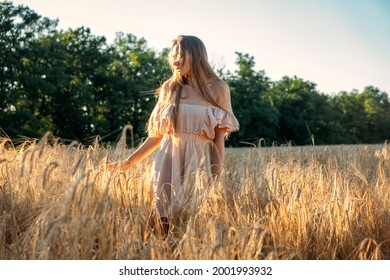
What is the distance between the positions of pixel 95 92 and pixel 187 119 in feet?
93.1

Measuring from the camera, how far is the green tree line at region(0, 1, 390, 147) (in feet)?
88.4

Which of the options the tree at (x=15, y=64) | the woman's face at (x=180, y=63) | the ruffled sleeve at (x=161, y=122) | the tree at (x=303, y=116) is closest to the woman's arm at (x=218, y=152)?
the ruffled sleeve at (x=161, y=122)

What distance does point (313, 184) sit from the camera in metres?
3.54

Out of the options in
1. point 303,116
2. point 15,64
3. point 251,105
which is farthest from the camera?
point 303,116

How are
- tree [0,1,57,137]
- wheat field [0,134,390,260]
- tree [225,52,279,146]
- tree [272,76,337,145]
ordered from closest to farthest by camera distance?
1. wheat field [0,134,390,260]
2. tree [0,1,57,137]
3. tree [225,52,279,146]
4. tree [272,76,337,145]

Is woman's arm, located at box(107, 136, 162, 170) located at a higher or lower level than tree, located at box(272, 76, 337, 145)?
lower

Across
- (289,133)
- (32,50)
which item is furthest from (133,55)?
(289,133)

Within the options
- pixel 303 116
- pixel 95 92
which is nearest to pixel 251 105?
pixel 303 116

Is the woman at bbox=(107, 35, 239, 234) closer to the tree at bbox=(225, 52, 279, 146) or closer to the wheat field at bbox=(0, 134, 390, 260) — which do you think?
the wheat field at bbox=(0, 134, 390, 260)

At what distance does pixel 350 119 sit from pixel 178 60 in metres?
46.1

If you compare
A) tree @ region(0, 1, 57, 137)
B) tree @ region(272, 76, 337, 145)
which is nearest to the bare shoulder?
tree @ region(0, 1, 57, 137)

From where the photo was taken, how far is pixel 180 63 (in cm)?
329

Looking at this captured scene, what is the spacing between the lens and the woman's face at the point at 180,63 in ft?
10.8

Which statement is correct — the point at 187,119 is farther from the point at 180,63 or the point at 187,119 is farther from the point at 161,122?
the point at 180,63
